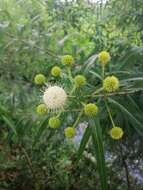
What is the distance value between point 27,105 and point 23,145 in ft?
1.18

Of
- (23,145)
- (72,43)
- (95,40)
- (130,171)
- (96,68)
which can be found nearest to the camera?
(96,68)

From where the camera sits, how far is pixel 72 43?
166 cm

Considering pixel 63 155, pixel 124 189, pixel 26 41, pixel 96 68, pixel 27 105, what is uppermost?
pixel 26 41

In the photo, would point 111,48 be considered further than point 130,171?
No

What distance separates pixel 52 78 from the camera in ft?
4.94

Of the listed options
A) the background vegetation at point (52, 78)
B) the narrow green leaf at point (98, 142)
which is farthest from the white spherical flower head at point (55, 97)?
the background vegetation at point (52, 78)

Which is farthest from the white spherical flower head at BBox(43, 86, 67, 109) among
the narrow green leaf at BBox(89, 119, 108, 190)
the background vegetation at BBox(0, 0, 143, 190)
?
the background vegetation at BBox(0, 0, 143, 190)

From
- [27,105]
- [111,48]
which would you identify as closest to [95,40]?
[111,48]

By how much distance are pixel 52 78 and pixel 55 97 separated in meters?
0.51

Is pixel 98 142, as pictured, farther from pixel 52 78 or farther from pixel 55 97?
pixel 52 78

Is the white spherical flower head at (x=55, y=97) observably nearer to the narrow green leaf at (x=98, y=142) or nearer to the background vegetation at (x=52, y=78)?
the narrow green leaf at (x=98, y=142)

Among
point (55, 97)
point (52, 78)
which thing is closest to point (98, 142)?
point (55, 97)

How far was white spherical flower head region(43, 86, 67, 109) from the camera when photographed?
3.29ft

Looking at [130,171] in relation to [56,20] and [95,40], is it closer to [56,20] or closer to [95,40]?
[95,40]
